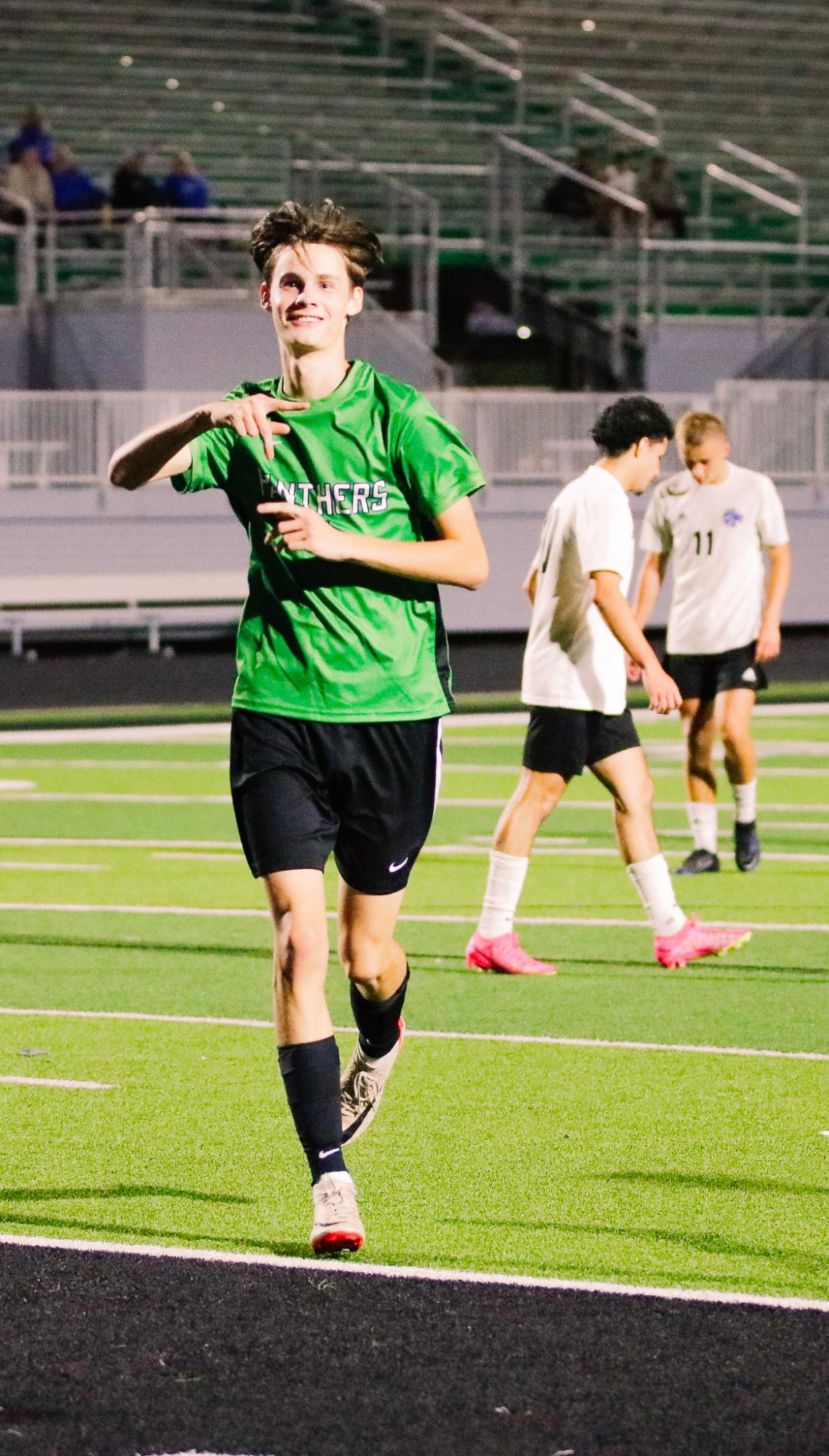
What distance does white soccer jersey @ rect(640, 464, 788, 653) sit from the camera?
11.9 meters

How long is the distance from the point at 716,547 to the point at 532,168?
2080 centimetres

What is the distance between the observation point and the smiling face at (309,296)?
5.47m

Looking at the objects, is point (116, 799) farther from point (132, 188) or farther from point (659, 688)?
point (132, 188)

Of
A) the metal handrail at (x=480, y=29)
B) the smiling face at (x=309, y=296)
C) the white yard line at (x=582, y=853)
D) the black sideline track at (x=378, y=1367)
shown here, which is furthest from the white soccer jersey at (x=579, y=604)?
the metal handrail at (x=480, y=29)

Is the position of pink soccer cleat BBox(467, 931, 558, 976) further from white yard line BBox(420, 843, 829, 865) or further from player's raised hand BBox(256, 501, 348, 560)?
player's raised hand BBox(256, 501, 348, 560)

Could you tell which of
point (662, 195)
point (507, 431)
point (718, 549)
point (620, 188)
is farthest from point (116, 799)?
point (662, 195)

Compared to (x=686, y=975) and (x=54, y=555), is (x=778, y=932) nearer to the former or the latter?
(x=686, y=975)

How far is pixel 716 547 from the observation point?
39.1 feet

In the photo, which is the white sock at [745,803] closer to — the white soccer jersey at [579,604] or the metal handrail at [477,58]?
the white soccer jersey at [579,604]

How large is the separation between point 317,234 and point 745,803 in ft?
22.2

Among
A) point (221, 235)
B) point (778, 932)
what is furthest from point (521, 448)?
point (778, 932)

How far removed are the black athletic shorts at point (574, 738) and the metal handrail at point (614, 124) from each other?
2598cm

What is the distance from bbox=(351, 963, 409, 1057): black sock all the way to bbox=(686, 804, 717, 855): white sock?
576 cm

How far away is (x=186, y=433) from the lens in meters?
5.34
